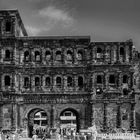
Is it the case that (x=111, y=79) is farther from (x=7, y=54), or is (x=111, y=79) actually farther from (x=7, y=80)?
(x=7, y=54)

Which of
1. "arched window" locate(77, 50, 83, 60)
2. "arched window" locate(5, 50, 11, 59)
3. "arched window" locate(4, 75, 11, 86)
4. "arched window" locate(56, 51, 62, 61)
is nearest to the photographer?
"arched window" locate(4, 75, 11, 86)

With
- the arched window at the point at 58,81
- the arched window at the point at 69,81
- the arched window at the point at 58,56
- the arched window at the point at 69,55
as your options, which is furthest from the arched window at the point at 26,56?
the arched window at the point at 69,81

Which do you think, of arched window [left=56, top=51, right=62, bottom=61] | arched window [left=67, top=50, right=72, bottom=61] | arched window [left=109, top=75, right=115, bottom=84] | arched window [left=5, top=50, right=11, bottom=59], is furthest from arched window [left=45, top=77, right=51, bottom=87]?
arched window [left=109, top=75, right=115, bottom=84]

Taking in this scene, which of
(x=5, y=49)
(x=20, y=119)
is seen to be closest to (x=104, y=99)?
(x=20, y=119)

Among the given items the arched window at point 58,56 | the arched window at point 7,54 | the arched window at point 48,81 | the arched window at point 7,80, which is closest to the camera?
the arched window at point 7,80

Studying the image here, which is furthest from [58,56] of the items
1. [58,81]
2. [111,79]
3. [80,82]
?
[111,79]

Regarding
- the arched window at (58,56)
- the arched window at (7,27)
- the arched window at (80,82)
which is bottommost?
the arched window at (80,82)

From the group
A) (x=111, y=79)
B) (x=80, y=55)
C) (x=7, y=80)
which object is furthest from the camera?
(x=80, y=55)

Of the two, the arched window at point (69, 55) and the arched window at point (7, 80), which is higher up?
the arched window at point (69, 55)

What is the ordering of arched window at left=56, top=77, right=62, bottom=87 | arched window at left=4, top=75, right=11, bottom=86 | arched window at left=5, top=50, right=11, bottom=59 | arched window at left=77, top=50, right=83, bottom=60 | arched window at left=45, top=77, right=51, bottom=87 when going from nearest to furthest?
arched window at left=4, top=75, right=11, bottom=86 < arched window at left=5, top=50, right=11, bottom=59 < arched window at left=56, top=77, right=62, bottom=87 < arched window at left=45, top=77, right=51, bottom=87 < arched window at left=77, top=50, right=83, bottom=60

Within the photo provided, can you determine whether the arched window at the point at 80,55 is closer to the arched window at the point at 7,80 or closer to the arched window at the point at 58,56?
the arched window at the point at 58,56

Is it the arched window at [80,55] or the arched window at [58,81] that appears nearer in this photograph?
the arched window at [58,81]

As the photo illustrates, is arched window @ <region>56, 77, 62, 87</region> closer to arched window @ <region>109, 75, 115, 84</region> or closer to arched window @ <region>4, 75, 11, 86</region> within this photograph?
Answer: arched window @ <region>4, 75, 11, 86</region>

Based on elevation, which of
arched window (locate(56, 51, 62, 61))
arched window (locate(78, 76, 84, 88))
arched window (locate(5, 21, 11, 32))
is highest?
arched window (locate(5, 21, 11, 32))
